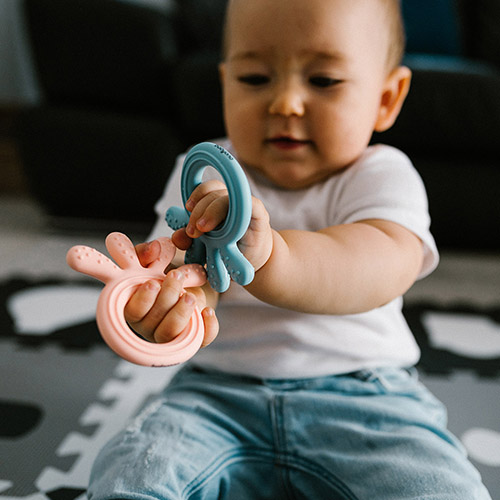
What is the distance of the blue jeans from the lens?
1.67ft

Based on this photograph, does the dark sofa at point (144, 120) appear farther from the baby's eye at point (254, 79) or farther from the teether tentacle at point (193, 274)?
the teether tentacle at point (193, 274)

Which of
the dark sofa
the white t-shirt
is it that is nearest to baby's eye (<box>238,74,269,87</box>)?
the white t-shirt

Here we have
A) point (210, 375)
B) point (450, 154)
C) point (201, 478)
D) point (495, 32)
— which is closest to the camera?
point (201, 478)

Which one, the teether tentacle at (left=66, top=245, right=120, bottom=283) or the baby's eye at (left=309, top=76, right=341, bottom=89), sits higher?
the baby's eye at (left=309, top=76, right=341, bottom=89)

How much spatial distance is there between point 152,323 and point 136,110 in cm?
111

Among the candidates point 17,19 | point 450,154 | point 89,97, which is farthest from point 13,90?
point 450,154

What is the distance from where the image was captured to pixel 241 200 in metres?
0.39

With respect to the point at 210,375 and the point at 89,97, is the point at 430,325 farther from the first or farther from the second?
the point at 89,97

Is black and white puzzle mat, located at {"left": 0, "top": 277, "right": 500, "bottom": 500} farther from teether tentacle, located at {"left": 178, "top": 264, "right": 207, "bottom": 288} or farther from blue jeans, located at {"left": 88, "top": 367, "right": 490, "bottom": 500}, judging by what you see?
teether tentacle, located at {"left": 178, "top": 264, "right": 207, "bottom": 288}

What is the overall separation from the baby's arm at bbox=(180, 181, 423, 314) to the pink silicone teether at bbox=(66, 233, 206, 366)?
3 cm

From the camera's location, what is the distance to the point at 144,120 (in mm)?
1412

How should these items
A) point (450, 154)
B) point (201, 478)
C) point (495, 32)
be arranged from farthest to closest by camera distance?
point (495, 32) < point (450, 154) < point (201, 478)

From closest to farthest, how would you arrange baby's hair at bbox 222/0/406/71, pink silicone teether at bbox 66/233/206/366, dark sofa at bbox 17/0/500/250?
pink silicone teether at bbox 66/233/206/366 → baby's hair at bbox 222/0/406/71 → dark sofa at bbox 17/0/500/250

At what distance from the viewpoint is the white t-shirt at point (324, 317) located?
60cm
